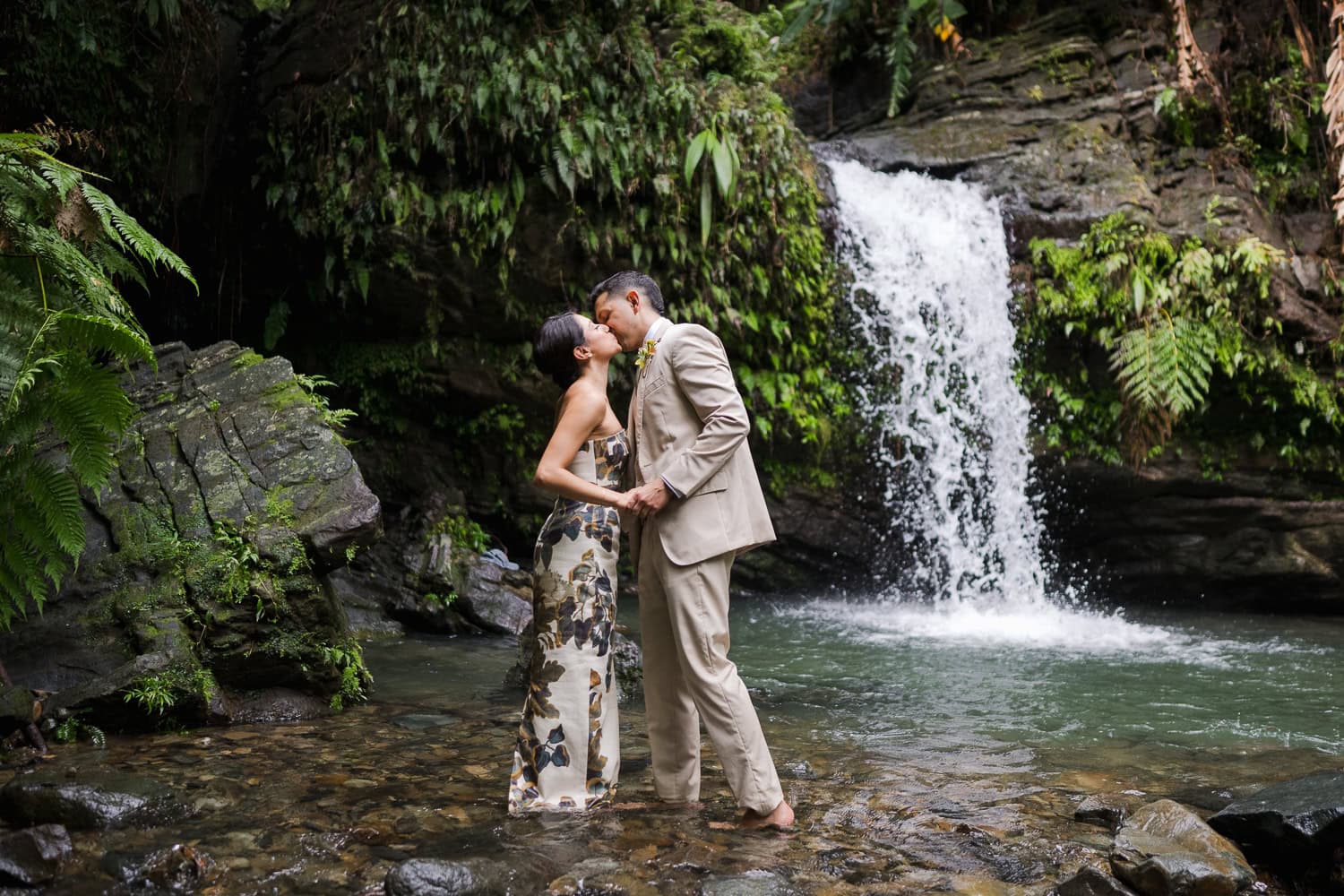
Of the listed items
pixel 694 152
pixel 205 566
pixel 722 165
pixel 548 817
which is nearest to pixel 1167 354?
pixel 722 165

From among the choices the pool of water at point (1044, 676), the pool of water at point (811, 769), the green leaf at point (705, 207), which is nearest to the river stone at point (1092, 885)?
the pool of water at point (811, 769)

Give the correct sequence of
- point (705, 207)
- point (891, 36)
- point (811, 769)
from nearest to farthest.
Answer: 1. point (811, 769)
2. point (705, 207)
3. point (891, 36)

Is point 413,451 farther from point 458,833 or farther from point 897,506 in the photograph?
point 458,833

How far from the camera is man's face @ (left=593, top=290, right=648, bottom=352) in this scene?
12.7 ft

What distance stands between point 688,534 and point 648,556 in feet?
0.78

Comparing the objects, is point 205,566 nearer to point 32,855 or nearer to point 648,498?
point 32,855

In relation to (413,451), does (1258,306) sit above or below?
above

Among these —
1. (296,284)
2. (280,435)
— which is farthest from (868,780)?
(296,284)

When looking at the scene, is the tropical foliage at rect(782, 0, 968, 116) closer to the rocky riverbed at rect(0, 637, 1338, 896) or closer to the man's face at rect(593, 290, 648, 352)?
the man's face at rect(593, 290, 648, 352)

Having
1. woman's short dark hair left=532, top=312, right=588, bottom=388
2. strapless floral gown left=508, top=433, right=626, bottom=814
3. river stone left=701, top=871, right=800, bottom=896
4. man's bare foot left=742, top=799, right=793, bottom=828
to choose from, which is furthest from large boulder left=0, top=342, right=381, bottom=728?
river stone left=701, top=871, right=800, bottom=896

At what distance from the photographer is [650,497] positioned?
350 centimetres

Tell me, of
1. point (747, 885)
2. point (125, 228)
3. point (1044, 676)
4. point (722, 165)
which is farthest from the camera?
point (722, 165)

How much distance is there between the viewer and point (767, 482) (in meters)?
9.98

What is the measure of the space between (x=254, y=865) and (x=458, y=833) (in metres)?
0.63
